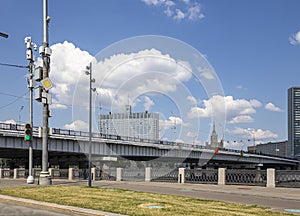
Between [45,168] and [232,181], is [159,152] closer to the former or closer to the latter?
[232,181]

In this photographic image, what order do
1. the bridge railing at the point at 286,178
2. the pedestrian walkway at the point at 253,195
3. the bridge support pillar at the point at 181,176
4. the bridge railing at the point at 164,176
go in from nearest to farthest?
the pedestrian walkway at the point at 253,195, the bridge railing at the point at 286,178, the bridge support pillar at the point at 181,176, the bridge railing at the point at 164,176

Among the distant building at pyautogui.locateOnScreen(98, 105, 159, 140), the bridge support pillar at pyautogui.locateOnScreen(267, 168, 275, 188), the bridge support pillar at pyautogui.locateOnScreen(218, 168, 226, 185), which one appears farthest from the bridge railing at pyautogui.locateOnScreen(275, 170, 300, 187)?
the distant building at pyautogui.locateOnScreen(98, 105, 159, 140)

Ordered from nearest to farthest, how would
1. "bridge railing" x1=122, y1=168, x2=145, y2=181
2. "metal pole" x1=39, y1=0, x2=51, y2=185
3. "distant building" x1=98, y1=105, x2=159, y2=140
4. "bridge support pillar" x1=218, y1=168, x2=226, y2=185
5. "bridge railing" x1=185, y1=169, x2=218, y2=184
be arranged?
"metal pole" x1=39, y1=0, x2=51, y2=185
"bridge support pillar" x1=218, y1=168, x2=226, y2=185
"bridge railing" x1=185, y1=169, x2=218, y2=184
"bridge railing" x1=122, y1=168, x2=145, y2=181
"distant building" x1=98, y1=105, x2=159, y2=140

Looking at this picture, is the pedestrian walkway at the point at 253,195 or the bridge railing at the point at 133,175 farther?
the bridge railing at the point at 133,175

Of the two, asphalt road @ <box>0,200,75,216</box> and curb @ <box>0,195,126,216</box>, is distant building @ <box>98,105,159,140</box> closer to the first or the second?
curb @ <box>0,195,126,216</box>

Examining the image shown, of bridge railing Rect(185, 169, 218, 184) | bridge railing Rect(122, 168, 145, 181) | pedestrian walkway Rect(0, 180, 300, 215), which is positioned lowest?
bridge railing Rect(122, 168, 145, 181)

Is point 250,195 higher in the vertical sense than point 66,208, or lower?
lower

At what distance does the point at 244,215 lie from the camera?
1070cm

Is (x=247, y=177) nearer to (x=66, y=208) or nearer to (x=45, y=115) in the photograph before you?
(x=45, y=115)

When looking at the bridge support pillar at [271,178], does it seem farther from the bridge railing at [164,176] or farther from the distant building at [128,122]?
the distant building at [128,122]

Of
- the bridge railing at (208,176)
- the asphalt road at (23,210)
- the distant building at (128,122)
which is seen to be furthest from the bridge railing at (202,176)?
the asphalt road at (23,210)

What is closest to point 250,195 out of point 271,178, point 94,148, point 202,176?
point 271,178

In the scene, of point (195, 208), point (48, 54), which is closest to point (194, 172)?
point (48, 54)

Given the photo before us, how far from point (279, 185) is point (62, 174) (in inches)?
970
